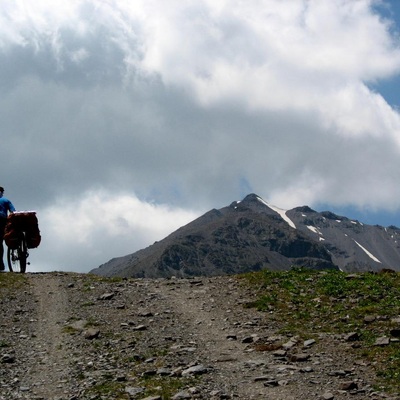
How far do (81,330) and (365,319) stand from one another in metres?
9.13

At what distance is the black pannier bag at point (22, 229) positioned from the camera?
106 feet

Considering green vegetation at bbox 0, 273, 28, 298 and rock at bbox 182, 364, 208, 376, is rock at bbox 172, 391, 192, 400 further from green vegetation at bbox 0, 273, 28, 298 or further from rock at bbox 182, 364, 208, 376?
green vegetation at bbox 0, 273, 28, 298

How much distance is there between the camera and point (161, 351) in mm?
17797

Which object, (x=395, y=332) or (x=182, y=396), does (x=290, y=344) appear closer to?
(x=395, y=332)

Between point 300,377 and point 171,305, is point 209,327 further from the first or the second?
point 300,377

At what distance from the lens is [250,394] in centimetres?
1409

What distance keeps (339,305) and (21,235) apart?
17581 mm

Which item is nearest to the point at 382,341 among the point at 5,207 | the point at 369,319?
the point at 369,319

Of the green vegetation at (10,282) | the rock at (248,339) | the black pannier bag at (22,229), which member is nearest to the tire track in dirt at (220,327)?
the rock at (248,339)

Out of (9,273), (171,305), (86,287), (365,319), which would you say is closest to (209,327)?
(171,305)

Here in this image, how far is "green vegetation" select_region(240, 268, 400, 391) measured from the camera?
16953 millimetres

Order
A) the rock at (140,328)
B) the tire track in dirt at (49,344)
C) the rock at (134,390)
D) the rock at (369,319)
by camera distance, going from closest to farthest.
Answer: the rock at (134,390) → the tire track in dirt at (49,344) → the rock at (369,319) → the rock at (140,328)

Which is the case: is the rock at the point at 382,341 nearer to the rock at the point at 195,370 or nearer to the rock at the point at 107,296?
the rock at the point at 195,370

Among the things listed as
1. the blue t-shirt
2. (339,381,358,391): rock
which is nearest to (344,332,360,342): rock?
(339,381,358,391): rock
